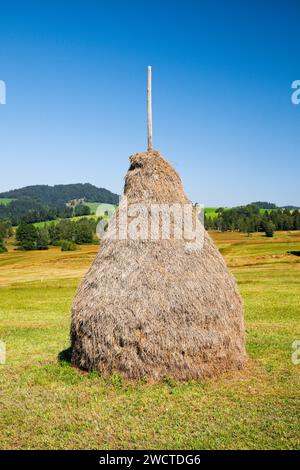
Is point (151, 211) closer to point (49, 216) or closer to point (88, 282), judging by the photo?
point (88, 282)

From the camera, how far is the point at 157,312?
9.50 m

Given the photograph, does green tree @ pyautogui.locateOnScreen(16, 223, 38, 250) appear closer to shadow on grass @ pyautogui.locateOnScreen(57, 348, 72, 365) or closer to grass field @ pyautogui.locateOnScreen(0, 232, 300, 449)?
grass field @ pyautogui.locateOnScreen(0, 232, 300, 449)

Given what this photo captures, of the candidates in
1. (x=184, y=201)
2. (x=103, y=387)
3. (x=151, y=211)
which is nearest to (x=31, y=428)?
(x=103, y=387)

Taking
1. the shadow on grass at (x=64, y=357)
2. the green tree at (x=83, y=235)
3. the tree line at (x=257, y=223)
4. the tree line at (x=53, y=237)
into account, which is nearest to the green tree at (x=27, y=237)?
the tree line at (x=53, y=237)

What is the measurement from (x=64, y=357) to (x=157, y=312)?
3909 mm

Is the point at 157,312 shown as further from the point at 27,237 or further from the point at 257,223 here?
the point at 257,223

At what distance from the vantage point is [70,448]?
696cm

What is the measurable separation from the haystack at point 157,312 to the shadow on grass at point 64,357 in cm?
59

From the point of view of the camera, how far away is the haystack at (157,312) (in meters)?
9.43

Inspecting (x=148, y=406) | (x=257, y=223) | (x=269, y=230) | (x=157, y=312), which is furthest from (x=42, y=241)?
(x=148, y=406)

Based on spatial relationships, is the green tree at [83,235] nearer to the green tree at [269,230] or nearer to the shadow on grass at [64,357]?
the green tree at [269,230]

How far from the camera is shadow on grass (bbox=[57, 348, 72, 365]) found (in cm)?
1118

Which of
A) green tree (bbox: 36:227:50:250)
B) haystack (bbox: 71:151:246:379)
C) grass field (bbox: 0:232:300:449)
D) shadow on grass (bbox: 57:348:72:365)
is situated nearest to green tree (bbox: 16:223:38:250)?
green tree (bbox: 36:227:50:250)
